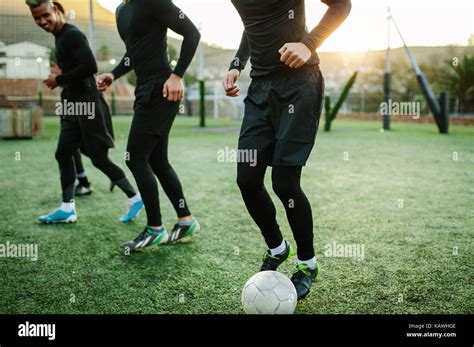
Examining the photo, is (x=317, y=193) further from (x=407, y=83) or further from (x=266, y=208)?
(x=407, y=83)

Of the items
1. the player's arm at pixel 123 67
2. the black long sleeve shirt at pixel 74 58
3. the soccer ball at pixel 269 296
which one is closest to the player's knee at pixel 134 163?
the player's arm at pixel 123 67

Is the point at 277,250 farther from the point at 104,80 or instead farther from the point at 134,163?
the point at 104,80

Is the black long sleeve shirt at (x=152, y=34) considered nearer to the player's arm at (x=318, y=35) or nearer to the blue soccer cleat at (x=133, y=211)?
the player's arm at (x=318, y=35)

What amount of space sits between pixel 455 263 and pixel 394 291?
2.34 ft

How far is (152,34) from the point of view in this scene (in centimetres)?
329

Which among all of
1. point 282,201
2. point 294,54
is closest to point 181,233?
point 282,201

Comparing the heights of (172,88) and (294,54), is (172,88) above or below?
below

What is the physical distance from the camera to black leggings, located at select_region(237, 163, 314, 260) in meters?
2.49

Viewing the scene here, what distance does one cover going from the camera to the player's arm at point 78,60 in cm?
402

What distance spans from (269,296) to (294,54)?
1.20 meters

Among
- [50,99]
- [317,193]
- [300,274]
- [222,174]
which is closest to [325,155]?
[222,174]

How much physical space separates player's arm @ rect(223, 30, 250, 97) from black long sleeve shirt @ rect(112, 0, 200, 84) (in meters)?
0.52

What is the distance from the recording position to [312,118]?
2461mm

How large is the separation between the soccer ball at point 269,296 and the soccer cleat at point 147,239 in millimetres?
1289
